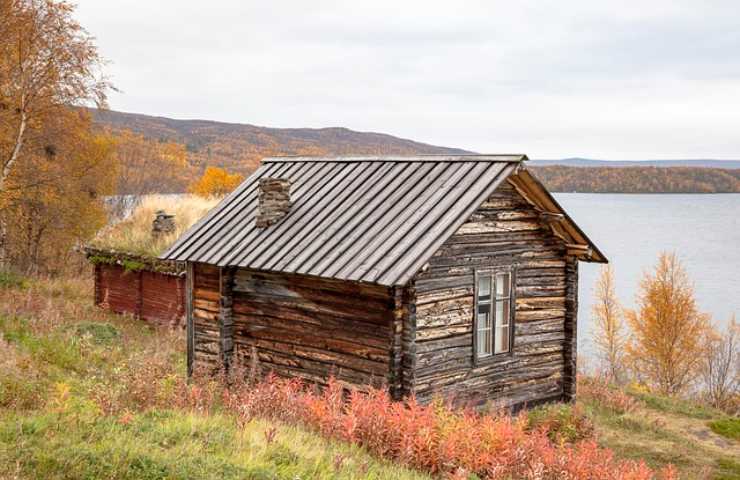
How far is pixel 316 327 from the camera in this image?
519 inches

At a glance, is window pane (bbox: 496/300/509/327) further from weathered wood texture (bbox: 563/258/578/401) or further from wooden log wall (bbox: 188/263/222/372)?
wooden log wall (bbox: 188/263/222/372)

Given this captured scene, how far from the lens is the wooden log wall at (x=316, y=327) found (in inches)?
477

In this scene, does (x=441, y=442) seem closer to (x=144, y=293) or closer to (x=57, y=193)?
(x=144, y=293)

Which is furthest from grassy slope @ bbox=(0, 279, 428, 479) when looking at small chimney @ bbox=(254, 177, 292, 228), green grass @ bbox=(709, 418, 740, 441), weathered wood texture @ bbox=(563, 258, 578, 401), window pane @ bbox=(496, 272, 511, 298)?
green grass @ bbox=(709, 418, 740, 441)

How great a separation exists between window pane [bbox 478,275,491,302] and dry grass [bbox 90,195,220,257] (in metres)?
15.6

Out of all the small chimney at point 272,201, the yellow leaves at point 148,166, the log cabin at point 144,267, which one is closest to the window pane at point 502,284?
the small chimney at point 272,201

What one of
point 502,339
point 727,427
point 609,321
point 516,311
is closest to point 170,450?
point 502,339

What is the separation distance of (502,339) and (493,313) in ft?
2.17

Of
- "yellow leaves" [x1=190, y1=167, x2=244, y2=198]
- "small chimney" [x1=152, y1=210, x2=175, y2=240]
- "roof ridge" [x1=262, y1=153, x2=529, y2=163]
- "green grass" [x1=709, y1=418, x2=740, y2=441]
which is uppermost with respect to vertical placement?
"yellow leaves" [x1=190, y1=167, x2=244, y2=198]

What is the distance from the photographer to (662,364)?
1631 inches

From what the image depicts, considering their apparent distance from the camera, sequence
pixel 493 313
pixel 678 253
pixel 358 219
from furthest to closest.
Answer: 1. pixel 678 253
2. pixel 493 313
3. pixel 358 219

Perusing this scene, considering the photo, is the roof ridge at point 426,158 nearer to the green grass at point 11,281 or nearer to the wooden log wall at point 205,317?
the wooden log wall at point 205,317

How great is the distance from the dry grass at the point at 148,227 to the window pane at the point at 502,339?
15.6 meters

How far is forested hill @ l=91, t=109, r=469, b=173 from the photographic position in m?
82.7
